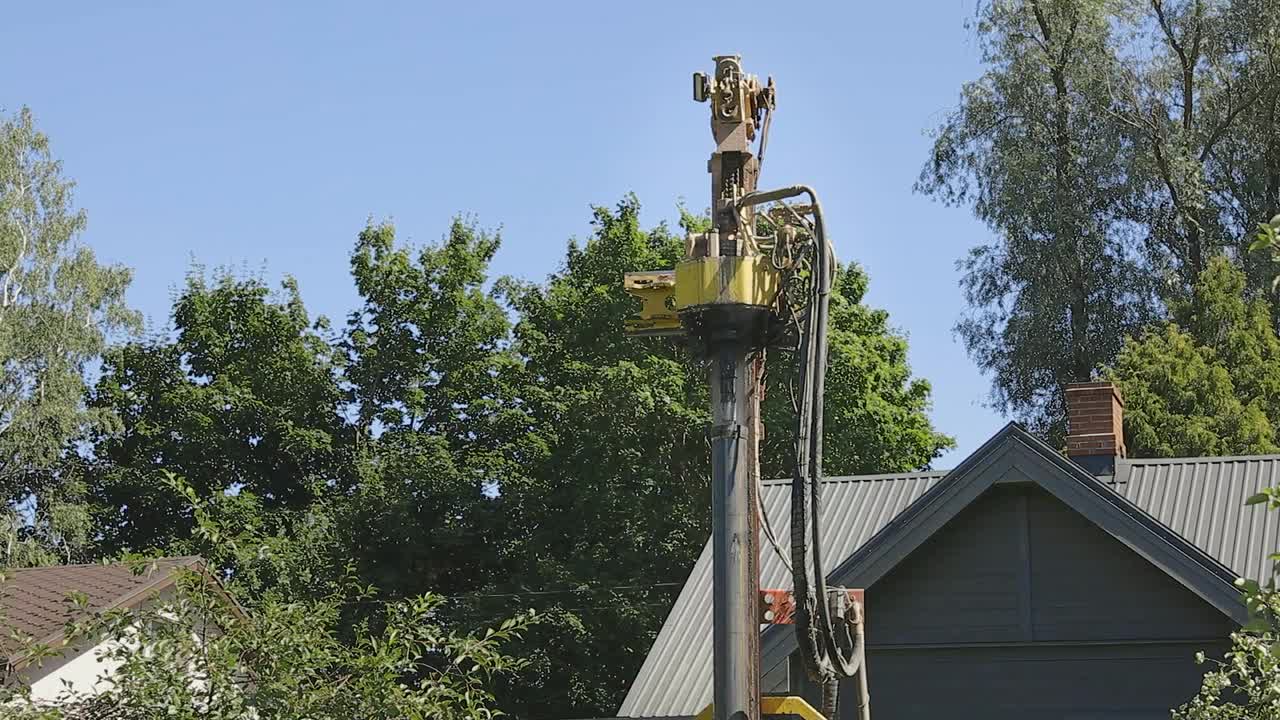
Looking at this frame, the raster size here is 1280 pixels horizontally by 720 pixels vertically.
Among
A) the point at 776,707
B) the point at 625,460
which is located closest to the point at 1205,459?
the point at 776,707

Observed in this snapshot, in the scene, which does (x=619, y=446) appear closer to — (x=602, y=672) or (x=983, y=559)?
(x=602, y=672)

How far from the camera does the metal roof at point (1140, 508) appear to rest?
53.4 feet

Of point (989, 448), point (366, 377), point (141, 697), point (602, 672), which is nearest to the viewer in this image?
point (141, 697)

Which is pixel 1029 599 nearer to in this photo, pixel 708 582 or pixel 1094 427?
pixel 1094 427

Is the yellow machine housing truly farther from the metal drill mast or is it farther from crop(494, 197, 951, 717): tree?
crop(494, 197, 951, 717): tree

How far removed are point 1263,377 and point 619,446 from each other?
38.9ft

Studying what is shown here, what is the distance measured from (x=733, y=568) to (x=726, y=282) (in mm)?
1397

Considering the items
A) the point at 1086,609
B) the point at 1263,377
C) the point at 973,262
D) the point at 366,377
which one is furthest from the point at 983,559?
the point at 366,377

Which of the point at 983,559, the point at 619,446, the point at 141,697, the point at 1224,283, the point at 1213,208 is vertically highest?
the point at 1213,208

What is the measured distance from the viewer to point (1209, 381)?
28672 millimetres

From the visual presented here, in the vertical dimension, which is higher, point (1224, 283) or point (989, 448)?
point (1224, 283)

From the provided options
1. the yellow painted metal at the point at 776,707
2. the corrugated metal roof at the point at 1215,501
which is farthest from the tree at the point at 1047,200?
the yellow painted metal at the point at 776,707

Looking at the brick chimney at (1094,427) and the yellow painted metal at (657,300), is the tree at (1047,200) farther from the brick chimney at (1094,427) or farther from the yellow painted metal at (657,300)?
the yellow painted metal at (657,300)

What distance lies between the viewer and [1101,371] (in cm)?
3312
